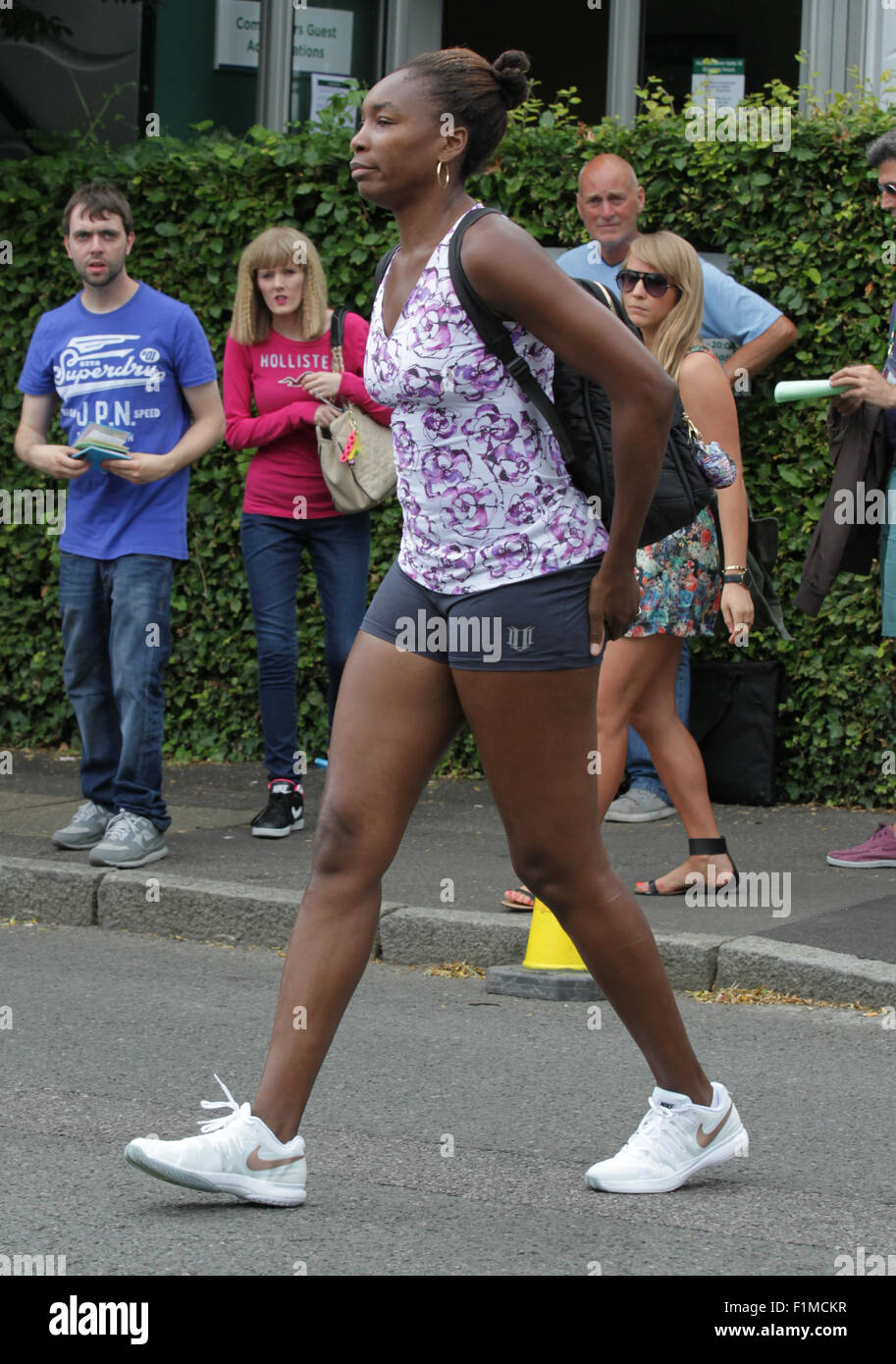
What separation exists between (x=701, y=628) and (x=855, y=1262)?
10.4 ft

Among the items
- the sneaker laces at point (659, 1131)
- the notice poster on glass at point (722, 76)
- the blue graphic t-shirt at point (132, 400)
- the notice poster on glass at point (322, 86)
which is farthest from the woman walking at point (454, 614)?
the notice poster on glass at point (322, 86)

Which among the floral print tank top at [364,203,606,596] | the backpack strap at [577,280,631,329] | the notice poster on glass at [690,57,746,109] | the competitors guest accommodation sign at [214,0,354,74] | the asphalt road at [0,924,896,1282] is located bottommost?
the asphalt road at [0,924,896,1282]

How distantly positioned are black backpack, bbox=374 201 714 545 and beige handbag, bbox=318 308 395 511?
367cm

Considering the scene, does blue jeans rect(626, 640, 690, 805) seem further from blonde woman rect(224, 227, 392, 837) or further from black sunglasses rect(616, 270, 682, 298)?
black sunglasses rect(616, 270, 682, 298)

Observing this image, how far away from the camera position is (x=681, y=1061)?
3697mm

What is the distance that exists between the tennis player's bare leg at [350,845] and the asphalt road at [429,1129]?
31cm

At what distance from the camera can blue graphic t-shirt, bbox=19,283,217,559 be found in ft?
22.7

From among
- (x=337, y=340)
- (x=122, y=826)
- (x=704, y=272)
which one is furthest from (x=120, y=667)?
(x=704, y=272)

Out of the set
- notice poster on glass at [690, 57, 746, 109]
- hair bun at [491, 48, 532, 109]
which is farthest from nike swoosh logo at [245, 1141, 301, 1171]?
notice poster on glass at [690, 57, 746, 109]

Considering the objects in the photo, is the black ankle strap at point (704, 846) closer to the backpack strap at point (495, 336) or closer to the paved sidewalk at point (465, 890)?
the paved sidewalk at point (465, 890)

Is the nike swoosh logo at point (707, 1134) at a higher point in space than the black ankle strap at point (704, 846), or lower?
lower

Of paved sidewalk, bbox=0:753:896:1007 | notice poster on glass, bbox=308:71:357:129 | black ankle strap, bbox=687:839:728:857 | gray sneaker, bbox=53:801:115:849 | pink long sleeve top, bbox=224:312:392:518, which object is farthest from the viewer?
notice poster on glass, bbox=308:71:357:129

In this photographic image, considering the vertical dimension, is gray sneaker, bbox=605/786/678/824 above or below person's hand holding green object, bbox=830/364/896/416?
below

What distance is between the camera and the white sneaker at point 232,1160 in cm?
347
